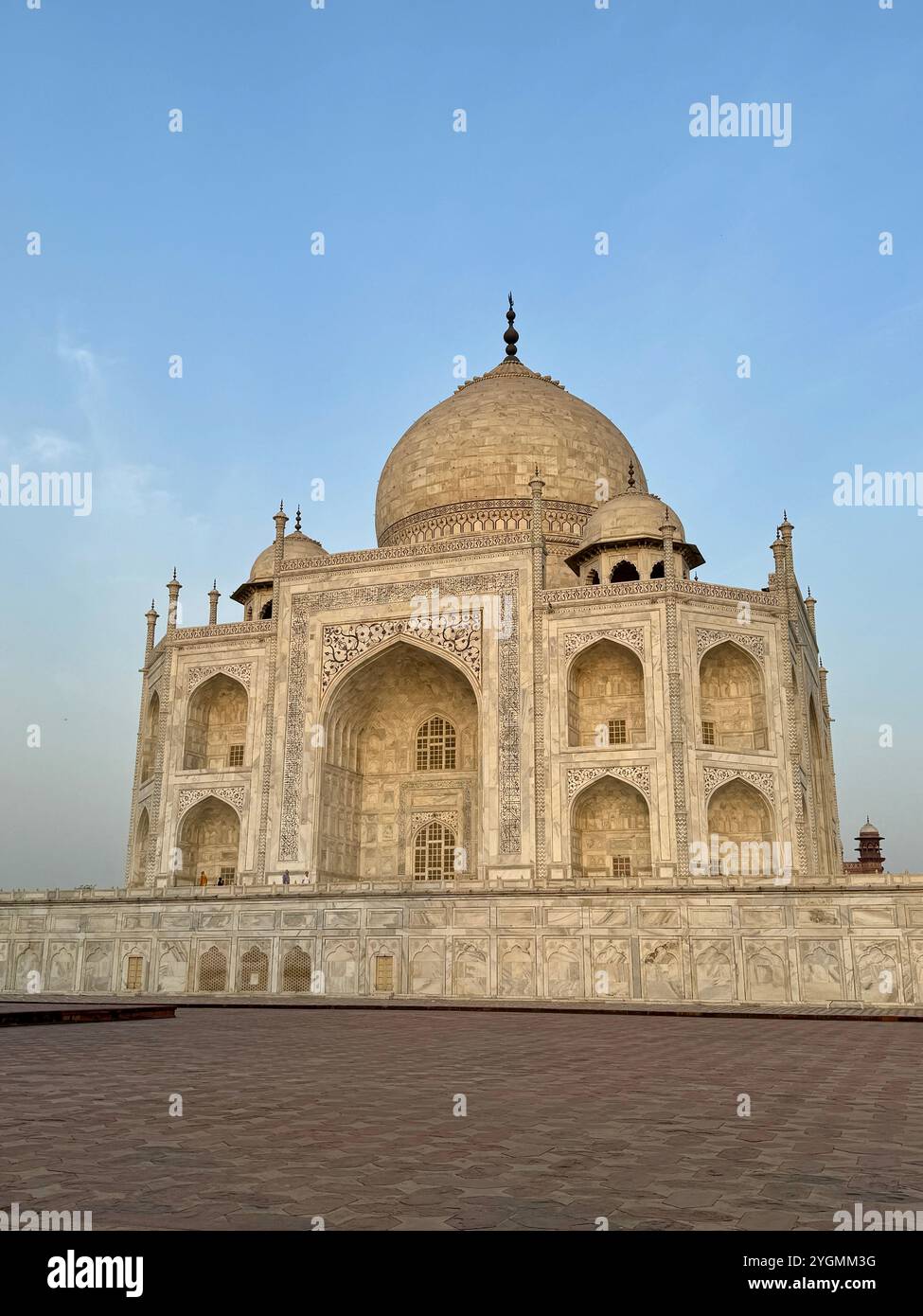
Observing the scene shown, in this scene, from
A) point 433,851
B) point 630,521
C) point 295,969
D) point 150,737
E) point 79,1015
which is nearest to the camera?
point 79,1015

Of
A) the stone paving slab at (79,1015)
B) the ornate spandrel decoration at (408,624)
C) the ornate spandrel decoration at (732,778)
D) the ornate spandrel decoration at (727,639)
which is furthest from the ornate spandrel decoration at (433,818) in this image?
the stone paving slab at (79,1015)

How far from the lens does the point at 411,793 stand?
29828 mm

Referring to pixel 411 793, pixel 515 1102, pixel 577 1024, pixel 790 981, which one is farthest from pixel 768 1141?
pixel 411 793

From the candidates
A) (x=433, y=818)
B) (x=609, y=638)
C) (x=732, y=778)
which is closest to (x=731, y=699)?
(x=732, y=778)

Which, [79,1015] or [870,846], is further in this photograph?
[870,846]

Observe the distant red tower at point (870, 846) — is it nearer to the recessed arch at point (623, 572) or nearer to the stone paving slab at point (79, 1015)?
the recessed arch at point (623, 572)

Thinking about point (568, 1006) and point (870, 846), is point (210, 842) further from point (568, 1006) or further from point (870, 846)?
point (870, 846)

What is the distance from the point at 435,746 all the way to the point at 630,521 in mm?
7922

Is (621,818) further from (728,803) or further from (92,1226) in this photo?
(92,1226)

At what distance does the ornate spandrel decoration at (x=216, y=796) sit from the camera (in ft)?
92.3

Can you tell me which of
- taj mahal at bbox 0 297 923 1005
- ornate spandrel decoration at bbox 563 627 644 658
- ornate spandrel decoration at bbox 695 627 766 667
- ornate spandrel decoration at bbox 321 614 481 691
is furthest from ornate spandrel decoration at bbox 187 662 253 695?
ornate spandrel decoration at bbox 695 627 766 667

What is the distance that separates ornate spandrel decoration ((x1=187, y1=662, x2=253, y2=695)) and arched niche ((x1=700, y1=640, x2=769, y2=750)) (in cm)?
1167

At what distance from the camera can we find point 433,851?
2933cm

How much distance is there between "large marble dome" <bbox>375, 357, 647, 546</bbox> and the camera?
33.2 metres
